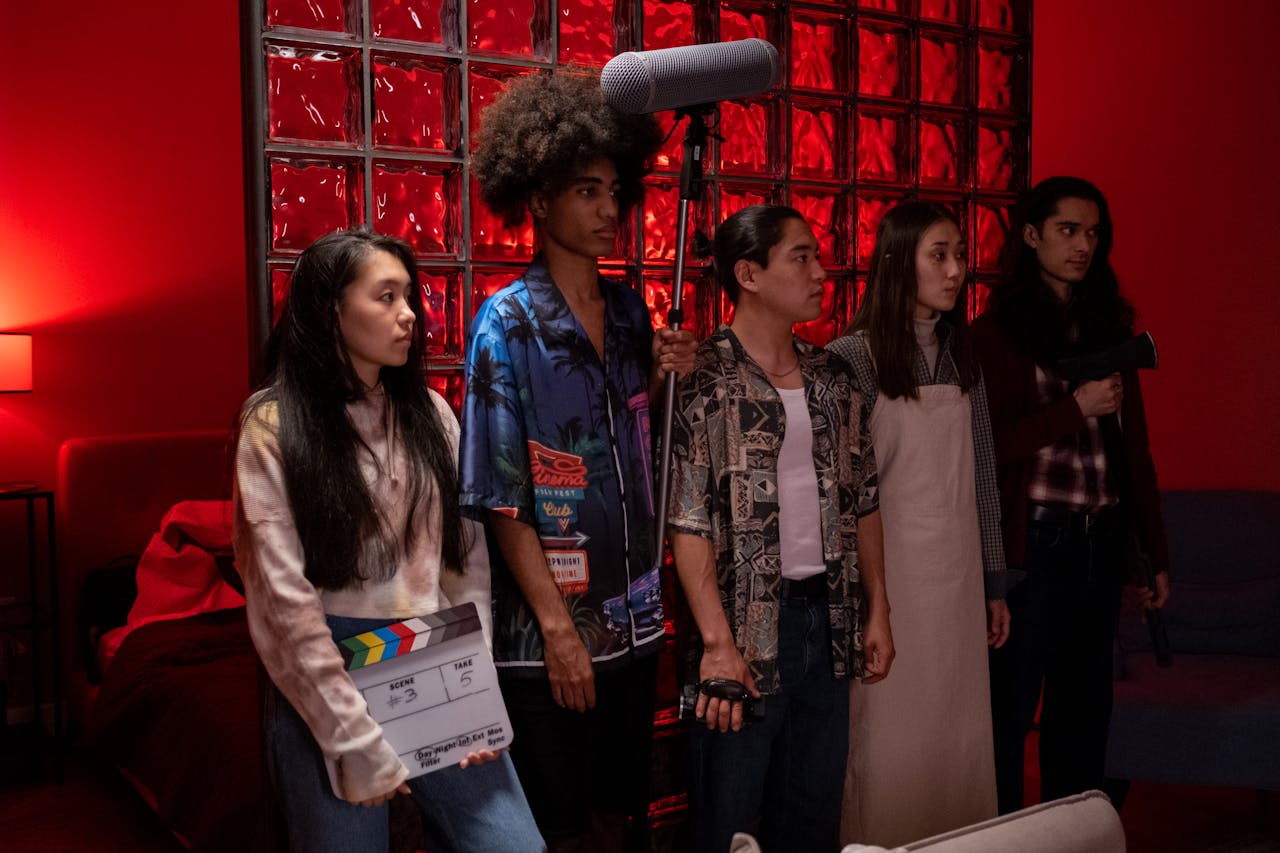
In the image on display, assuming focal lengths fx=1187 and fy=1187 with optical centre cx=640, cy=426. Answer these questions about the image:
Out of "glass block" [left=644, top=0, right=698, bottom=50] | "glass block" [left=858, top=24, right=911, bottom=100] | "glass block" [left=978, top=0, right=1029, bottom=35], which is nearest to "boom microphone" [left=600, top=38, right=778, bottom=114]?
"glass block" [left=644, top=0, right=698, bottom=50]

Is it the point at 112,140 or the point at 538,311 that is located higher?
the point at 112,140

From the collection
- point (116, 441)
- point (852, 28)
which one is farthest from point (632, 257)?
point (116, 441)

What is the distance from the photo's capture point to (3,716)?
412 cm

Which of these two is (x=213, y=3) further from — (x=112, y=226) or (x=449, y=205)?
(x=449, y=205)

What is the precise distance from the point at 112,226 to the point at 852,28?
312 cm

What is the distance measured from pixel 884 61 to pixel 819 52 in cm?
20

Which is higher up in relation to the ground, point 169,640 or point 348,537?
point 348,537

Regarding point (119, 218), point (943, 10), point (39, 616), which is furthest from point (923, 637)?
point (119, 218)

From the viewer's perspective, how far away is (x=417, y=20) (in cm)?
226

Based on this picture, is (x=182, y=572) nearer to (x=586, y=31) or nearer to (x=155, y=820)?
(x=155, y=820)

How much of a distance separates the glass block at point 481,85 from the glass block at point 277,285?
443 mm

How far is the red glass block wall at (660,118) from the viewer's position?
214cm

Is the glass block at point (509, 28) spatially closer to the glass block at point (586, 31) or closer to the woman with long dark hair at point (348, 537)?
the glass block at point (586, 31)

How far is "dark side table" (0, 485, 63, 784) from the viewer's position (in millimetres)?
4004
